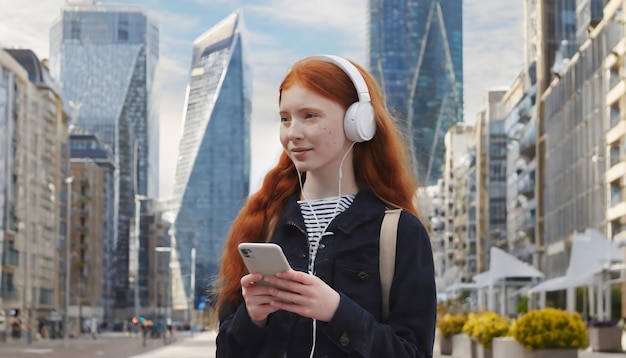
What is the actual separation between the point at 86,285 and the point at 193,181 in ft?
246

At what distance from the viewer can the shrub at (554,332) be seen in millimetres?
17719

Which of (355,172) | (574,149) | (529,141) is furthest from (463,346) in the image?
(529,141)

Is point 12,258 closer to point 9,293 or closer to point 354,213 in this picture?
point 9,293

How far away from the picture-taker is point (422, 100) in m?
198

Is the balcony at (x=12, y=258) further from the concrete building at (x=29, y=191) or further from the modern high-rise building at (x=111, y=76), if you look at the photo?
the modern high-rise building at (x=111, y=76)

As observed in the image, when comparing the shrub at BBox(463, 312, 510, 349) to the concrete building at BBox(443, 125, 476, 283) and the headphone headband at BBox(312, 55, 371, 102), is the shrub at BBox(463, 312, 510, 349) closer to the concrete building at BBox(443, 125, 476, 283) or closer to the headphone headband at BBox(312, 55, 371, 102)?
the headphone headband at BBox(312, 55, 371, 102)

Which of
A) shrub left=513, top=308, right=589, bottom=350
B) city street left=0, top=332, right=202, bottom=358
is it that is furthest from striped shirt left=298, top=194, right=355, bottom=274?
city street left=0, top=332, right=202, bottom=358

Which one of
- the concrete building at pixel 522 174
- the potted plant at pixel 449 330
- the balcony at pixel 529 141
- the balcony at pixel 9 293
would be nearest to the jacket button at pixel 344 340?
the potted plant at pixel 449 330

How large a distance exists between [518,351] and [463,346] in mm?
8491

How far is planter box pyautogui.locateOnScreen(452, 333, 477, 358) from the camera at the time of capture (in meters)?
25.3

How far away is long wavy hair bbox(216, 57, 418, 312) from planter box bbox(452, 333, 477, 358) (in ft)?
73.5

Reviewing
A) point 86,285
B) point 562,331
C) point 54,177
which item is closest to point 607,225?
point 562,331

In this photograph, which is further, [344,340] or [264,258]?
[344,340]

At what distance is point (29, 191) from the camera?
295 ft
